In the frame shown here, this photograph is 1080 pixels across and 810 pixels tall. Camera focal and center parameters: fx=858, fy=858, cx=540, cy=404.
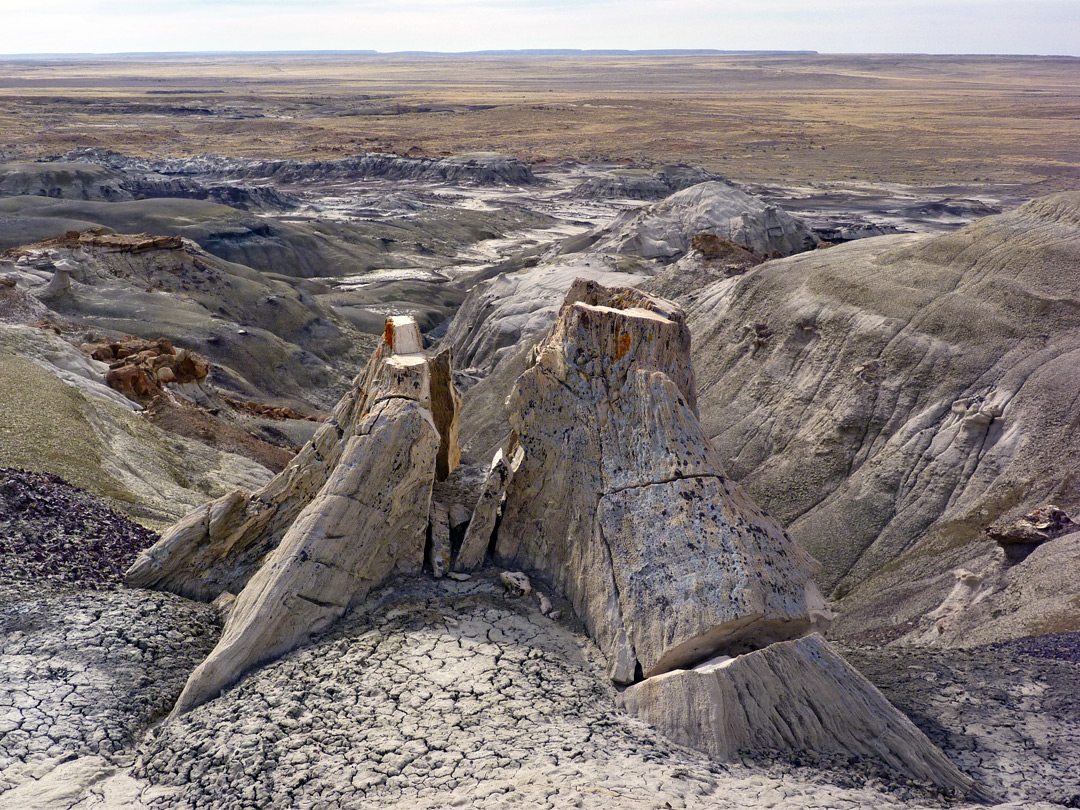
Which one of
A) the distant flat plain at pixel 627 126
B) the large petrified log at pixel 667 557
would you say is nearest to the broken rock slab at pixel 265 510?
the large petrified log at pixel 667 557

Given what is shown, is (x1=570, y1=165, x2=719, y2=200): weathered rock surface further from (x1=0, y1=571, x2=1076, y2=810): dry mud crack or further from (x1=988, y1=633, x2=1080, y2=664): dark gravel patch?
(x1=0, y1=571, x2=1076, y2=810): dry mud crack

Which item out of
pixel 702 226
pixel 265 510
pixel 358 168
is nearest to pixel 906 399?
pixel 265 510

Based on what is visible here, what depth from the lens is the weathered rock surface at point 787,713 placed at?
20.0 ft

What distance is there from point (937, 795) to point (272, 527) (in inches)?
263

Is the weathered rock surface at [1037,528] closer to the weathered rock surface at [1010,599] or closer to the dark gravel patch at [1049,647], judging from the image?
the weathered rock surface at [1010,599]

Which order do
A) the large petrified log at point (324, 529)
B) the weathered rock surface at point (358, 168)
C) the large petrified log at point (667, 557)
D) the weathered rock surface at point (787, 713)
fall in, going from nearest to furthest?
the weathered rock surface at point (787, 713) → the large petrified log at point (667, 557) → the large petrified log at point (324, 529) → the weathered rock surface at point (358, 168)

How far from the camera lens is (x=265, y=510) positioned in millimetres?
9266

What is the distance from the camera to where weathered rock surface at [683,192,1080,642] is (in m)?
14.4

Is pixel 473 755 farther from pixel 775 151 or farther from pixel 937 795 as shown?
pixel 775 151

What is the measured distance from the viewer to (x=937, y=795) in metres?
5.87

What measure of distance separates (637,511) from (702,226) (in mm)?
27530

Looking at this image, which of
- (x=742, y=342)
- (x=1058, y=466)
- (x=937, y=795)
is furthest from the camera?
(x=742, y=342)

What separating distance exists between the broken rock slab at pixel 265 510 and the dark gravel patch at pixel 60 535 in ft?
1.75

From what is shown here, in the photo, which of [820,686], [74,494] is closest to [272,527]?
[74,494]
